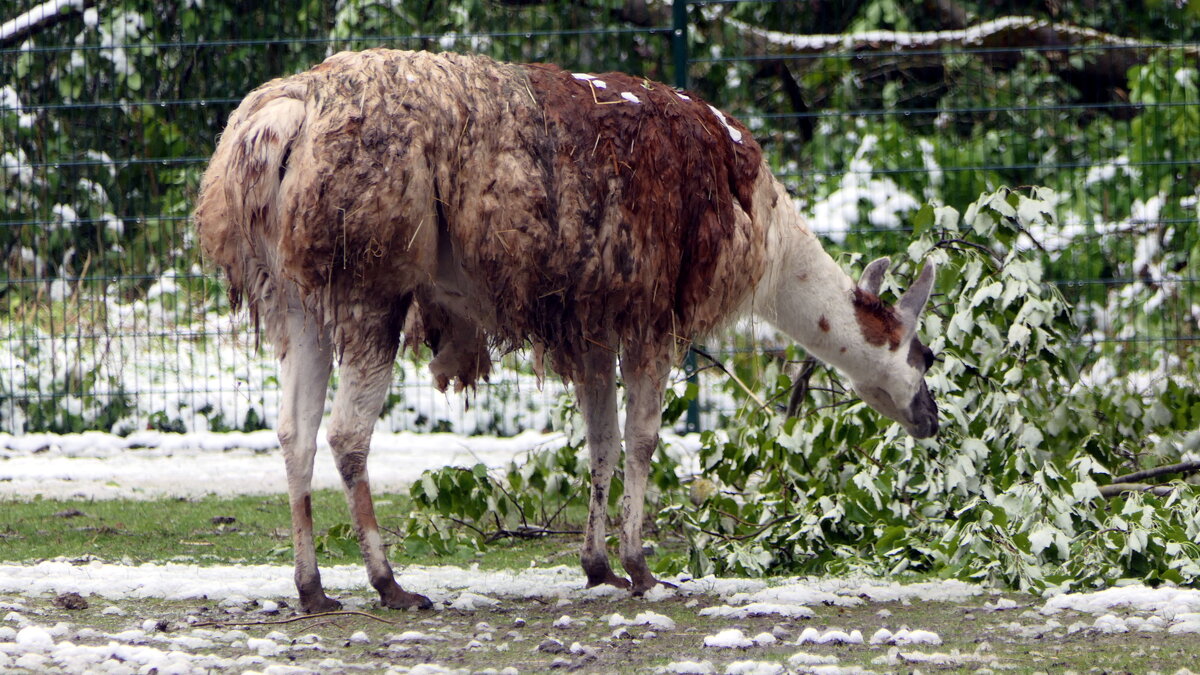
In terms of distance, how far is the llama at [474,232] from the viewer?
459 centimetres

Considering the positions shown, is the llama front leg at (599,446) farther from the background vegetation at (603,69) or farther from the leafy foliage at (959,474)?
the background vegetation at (603,69)

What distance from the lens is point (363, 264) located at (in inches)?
180

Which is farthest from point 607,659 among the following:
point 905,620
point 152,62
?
point 152,62

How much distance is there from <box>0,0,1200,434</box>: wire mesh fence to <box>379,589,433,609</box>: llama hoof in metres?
4.20

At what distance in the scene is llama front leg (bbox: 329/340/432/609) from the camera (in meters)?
4.78

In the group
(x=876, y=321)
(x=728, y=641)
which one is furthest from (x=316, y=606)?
(x=876, y=321)

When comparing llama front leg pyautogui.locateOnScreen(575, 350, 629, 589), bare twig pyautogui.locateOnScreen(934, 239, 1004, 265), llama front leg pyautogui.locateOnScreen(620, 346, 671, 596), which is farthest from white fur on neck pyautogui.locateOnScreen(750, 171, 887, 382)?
bare twig pyautogui.locateOnScreen(934, 239, 1004, 265)

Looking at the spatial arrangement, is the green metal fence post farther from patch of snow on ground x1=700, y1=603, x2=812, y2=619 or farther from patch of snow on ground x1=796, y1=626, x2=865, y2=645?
patch of snow on ground x1=796, y1=626, x2=865, y2=645

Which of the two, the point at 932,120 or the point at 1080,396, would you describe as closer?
the point at 1080,396

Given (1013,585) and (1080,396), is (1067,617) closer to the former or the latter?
(1013,585)

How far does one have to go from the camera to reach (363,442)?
15.9 feet

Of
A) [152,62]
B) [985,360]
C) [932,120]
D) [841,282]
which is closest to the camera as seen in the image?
[841,282]

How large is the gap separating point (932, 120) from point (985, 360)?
5.20m

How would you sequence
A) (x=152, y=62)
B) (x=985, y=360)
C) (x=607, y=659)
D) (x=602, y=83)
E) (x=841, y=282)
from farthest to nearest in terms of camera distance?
(x=152, y=62), (x=985, y=360), (x=841, y=282), (x=602, y=83), (x=607, y=659)
